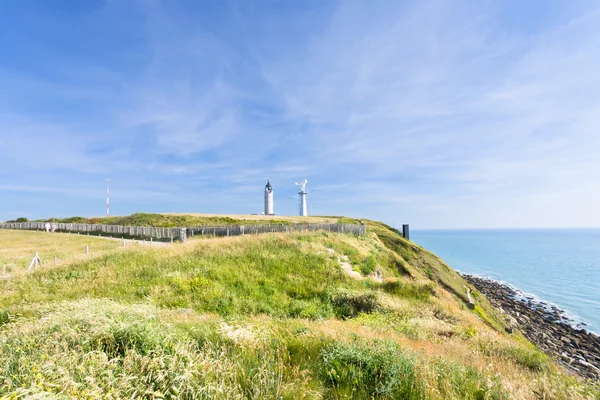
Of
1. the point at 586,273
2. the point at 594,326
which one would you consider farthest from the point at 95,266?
the point at 586,273

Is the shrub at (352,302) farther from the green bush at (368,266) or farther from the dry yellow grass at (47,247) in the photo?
the dry yellow grass at (47,247)

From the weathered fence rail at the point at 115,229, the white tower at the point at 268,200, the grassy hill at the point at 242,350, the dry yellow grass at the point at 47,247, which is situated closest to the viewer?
the grassy hill at the point at 242,350

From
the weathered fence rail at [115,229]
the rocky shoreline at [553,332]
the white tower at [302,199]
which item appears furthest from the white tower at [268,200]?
the rocky shoreline at [553,332]

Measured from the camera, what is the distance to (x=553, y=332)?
30.1 m

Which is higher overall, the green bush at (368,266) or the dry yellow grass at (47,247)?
the dry yellow grass at (47,247)

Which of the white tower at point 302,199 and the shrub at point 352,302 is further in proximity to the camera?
the white tower at point 302,199

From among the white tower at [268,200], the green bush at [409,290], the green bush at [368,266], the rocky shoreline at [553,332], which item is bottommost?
the rocky shoreline at [553,332]

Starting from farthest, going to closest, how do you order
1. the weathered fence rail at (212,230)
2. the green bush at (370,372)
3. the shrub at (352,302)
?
the weathered fence rail at (212,230)
the shrub at (352,302)
the green bush at (370,372)

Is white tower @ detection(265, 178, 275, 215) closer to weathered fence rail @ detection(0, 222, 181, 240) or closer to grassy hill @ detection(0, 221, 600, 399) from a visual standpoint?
weathered fence rail @ detection(0, 222, 181, 240)

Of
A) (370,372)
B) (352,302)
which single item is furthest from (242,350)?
(352,302)

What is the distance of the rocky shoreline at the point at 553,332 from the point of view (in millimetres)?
22891

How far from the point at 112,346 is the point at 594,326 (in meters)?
45.9

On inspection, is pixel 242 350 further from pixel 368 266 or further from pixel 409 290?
pixel 368 266

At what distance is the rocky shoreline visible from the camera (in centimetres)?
2289
